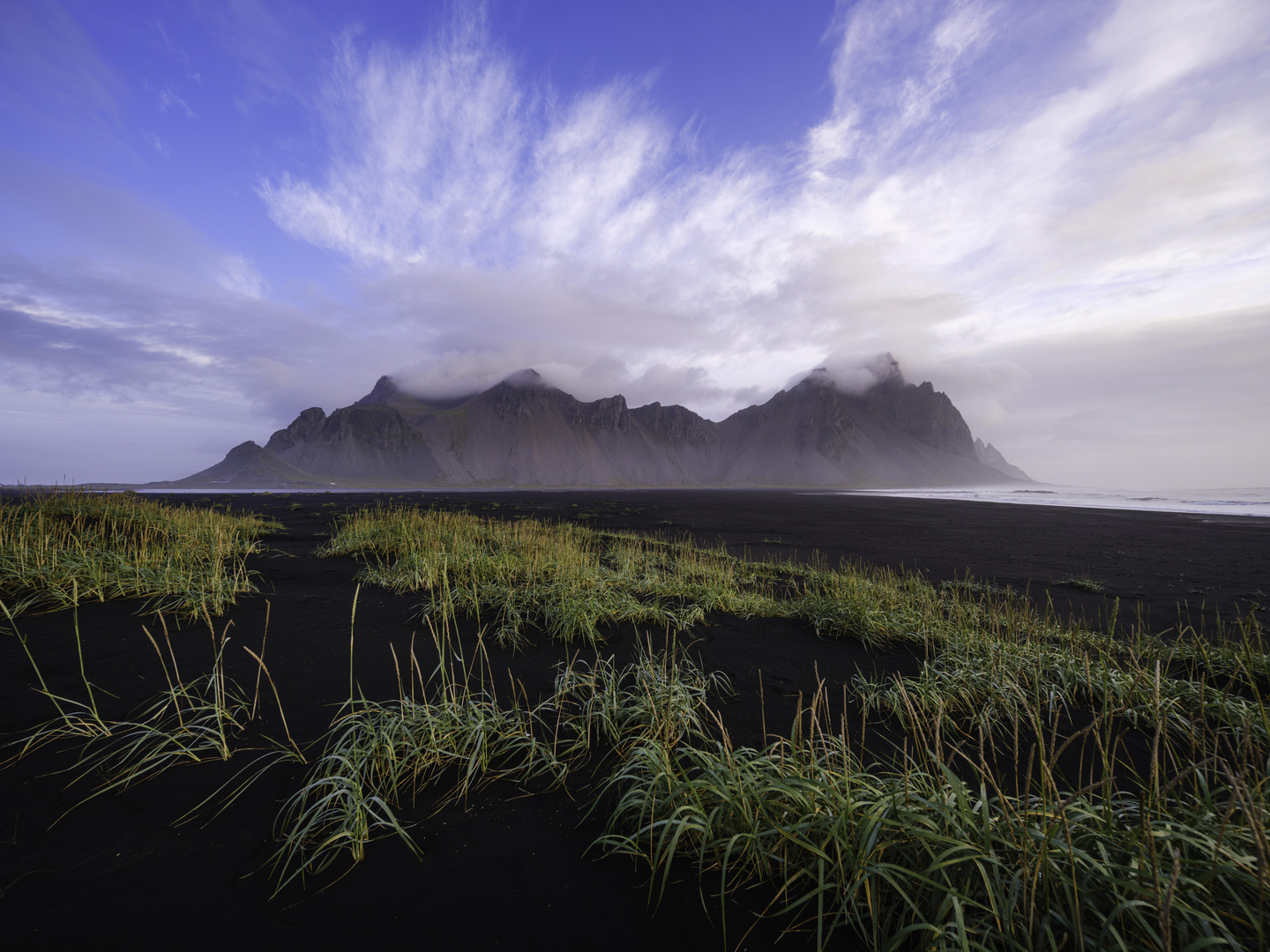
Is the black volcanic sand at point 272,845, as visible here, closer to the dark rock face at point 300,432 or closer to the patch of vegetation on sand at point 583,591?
the patch of vegetation on sand at point 583,591

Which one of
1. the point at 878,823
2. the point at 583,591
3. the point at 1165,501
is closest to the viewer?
the point at 878,823

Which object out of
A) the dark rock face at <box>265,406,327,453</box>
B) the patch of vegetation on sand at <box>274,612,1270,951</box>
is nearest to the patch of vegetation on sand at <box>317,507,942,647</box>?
the patch of vegetation on sand at <box>274,612,1270,951</box>

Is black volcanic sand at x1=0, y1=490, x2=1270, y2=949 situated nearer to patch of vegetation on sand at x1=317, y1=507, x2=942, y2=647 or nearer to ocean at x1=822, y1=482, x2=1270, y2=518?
patch of vegetation on sand at x1=317, y1=507, x2=942, y2=647

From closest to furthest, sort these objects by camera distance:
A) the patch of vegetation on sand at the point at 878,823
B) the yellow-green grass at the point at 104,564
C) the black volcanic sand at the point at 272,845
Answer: the patch of vegetation on sand at the point at 878,823 → the black volcanic sand at the point at 272,845 → the yellow-green grass at the point at 104,564

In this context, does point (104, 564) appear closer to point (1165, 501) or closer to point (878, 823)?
point (878, 823)

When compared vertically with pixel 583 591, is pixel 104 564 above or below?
above

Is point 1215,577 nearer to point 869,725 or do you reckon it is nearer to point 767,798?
point 869,725

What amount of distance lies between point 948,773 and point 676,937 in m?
1.35

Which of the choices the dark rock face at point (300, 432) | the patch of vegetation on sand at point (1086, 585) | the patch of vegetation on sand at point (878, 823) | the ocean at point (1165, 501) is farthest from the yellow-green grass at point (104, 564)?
the dark rock face at point (300, 432)

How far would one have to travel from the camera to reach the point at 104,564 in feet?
21.0

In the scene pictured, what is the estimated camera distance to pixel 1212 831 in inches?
83.6

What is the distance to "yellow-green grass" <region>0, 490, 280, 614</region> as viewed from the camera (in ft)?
18.2

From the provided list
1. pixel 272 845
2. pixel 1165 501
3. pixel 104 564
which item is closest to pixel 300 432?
pixel 104 564

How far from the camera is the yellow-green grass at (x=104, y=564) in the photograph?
5.55 metres
